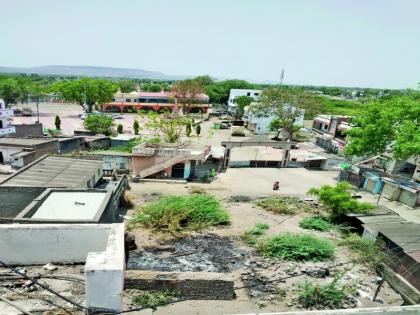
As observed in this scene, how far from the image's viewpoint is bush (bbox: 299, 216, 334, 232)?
18.8m

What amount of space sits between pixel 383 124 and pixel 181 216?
21.5 meters

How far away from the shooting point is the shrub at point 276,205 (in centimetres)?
2103

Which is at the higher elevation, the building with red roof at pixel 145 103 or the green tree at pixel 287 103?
the green tree at pixel 287 103

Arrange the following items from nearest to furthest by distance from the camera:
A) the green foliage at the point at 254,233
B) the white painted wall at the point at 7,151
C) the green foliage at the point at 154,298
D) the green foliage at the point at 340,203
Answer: the green foliage at the point at 154,298, the green foliage at the point at 254,233, the green foliage at the point at 340,203, the white painted wall at the point at 7,151

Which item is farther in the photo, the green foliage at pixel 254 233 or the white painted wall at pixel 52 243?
the green foliage at pixel 254 233

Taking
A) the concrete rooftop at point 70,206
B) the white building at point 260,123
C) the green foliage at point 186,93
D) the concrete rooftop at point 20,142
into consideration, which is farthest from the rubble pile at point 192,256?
the green foliage at point 186,93

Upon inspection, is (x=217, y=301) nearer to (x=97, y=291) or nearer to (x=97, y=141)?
(x=97, y=291)

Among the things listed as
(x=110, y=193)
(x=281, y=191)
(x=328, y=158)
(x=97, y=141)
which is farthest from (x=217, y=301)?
(x=97, y=141)

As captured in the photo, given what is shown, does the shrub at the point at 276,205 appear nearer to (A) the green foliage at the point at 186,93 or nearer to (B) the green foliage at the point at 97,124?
(B) the green foliage at the point at 97,124

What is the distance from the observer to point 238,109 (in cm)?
7019

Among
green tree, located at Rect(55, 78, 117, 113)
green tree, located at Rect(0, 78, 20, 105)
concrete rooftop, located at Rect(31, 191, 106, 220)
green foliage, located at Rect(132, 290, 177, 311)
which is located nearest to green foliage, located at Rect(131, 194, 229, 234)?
concrete rooftop, located at Rect(31, 191, 106, 220)

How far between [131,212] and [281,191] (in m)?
14.4

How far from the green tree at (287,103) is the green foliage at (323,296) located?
38.7 metres

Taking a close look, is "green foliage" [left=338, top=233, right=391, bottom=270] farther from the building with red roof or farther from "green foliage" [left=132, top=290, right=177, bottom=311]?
the building with red roof
